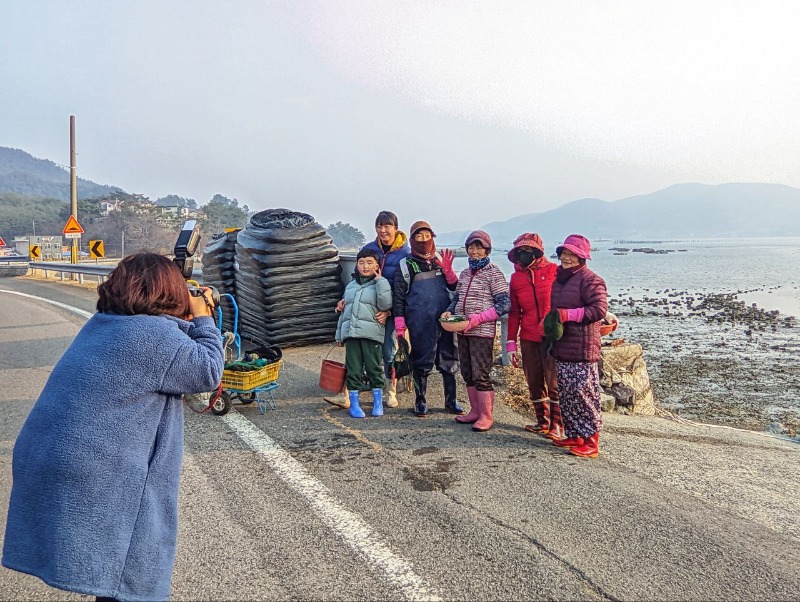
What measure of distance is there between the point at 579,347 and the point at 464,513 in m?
1.79

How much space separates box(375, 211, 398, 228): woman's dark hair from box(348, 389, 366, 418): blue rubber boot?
1.72 meters

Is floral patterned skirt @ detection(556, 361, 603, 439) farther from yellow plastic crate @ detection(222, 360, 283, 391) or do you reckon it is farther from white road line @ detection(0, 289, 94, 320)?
white road line @ detection(0, 289, 94, 320)

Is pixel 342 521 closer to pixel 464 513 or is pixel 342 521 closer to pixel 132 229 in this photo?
pixel 464 513

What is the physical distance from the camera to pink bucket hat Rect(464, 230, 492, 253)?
18.0ft

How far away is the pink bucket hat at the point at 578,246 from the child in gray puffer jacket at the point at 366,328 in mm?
1750

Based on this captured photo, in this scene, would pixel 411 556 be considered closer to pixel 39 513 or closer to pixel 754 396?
pixel 39 513

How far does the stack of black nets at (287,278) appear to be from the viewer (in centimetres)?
881

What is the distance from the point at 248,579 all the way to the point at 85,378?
135 centimetres

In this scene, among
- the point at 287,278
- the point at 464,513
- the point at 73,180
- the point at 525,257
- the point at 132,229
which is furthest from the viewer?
the point at 132,229

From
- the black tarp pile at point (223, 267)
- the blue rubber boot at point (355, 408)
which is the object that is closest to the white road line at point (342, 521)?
the blue rubber boot at point (355, 408)

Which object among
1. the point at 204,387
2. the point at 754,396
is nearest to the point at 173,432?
the point at 204,387

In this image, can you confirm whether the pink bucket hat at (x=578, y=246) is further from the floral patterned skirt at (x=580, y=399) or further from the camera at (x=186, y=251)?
the camera at (x=186, y=251)

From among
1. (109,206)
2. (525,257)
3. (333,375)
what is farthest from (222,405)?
(109,206)

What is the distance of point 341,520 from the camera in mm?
3502
